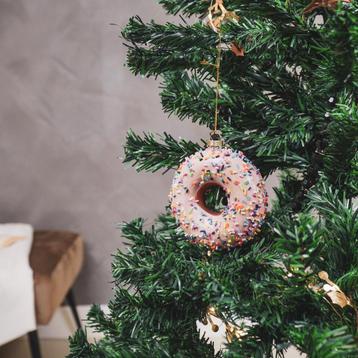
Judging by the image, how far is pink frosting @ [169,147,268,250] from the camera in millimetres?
567

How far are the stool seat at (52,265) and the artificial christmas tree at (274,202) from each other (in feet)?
3.01

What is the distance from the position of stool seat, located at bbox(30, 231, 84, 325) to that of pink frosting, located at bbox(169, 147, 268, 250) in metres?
1.07

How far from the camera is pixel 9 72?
6.39 ft

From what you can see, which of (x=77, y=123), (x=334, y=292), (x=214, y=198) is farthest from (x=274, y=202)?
(x=77, y=123)

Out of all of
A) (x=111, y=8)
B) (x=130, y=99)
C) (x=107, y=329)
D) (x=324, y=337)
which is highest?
(x=111, y=8)

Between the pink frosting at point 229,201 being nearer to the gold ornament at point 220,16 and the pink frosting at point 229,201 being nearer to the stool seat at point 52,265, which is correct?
the gold ornament at point 220,16

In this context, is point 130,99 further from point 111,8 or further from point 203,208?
point 203,208

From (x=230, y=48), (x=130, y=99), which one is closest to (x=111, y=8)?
(x=130, y=99)

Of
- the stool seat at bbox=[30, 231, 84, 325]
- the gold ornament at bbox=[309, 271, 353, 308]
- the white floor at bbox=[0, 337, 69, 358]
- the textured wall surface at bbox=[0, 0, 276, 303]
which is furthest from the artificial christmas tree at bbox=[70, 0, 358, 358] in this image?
the white floor at bbox=[0, 337, 69, 358]

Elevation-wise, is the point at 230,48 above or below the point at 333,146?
above

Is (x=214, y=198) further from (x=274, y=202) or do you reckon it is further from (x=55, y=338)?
(x=55, y=338)

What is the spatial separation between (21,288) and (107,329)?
97 cm

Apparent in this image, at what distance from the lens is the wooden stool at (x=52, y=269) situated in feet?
5.05

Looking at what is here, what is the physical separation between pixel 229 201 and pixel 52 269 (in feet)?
3.68
